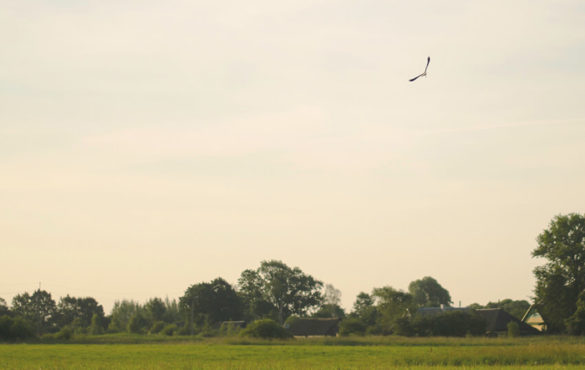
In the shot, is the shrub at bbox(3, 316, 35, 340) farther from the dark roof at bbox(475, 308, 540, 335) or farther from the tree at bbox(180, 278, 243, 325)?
the dark roof at bbox(475, 308, 540, 335)

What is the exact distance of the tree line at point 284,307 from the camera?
79938 mm

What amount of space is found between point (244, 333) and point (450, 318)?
86.2ft

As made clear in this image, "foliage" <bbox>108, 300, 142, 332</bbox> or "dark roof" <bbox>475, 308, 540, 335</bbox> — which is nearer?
"dark roof" <bbox>475, 308, 540, 335</bbox>

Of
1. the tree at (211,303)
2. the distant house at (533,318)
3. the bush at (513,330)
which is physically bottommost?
the bush at (513,330)

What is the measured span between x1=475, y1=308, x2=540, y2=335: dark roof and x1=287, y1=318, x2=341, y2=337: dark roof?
23.0 metres

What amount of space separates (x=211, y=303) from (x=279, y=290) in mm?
17194

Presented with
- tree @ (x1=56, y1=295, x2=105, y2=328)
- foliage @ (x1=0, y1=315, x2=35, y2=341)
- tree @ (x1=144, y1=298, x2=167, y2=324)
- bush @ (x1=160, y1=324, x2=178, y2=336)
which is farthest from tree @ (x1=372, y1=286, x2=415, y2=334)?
tree @ (x1=56, y1=295, x2=105, y2=328)

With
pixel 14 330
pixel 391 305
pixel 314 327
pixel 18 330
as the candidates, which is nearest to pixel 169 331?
pixel 314 327

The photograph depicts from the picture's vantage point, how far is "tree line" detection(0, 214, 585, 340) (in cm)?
7994

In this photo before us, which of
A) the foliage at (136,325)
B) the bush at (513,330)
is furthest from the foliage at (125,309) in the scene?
the bush at (513,330)

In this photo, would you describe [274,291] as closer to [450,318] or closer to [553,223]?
[450,318]

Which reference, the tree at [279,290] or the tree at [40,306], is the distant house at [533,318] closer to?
the tree at [279,290]

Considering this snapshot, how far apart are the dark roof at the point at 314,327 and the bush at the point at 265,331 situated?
69.2 ft

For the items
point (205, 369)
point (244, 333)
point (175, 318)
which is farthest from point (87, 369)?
point (175, 318)
